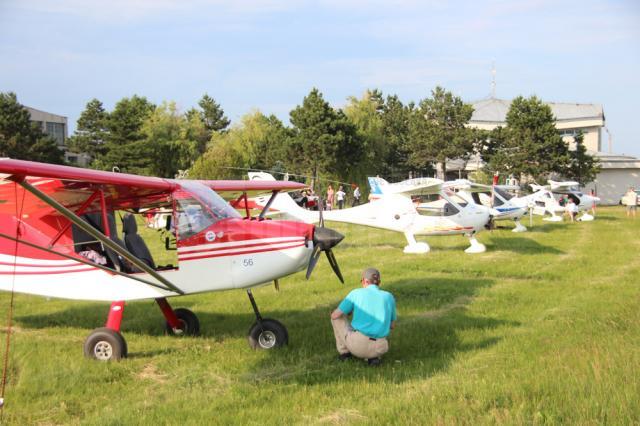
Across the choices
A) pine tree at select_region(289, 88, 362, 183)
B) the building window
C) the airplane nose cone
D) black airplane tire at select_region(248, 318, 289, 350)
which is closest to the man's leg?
the airplane nose cone

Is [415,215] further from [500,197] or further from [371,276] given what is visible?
[371,276]

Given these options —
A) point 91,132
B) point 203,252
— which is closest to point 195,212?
point 203,252

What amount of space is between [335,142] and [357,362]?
45.4 m

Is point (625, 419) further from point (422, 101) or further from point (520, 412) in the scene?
point (422, 101)

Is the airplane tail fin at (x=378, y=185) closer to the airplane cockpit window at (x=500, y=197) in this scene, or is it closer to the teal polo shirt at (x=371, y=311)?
the airplane cockpit window at (x=500, y=197)

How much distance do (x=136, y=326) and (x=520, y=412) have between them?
21.4 feet

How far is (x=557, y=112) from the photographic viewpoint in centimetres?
8162

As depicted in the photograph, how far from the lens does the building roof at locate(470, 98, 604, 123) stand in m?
79.9

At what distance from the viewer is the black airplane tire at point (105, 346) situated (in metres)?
7.53

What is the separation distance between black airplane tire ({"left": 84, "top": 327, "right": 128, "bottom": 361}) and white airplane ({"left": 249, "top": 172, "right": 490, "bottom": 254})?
1058 centimetres

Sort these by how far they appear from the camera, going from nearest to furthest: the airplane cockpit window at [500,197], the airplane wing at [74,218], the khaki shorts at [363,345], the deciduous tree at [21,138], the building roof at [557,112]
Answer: the khaki shorts at [363,345], the airplane wing at [74,218], the airplane cockpit window at [500,197], the deciduous tree at [21,138], the building roof at [557,112]

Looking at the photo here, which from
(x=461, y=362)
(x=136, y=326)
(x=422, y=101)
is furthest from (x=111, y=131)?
(x=461, y=362)

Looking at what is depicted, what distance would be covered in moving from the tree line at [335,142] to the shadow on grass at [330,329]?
113ft

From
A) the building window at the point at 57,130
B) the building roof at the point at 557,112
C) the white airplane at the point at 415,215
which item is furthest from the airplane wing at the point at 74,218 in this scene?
the building roof at the point at 557,112
